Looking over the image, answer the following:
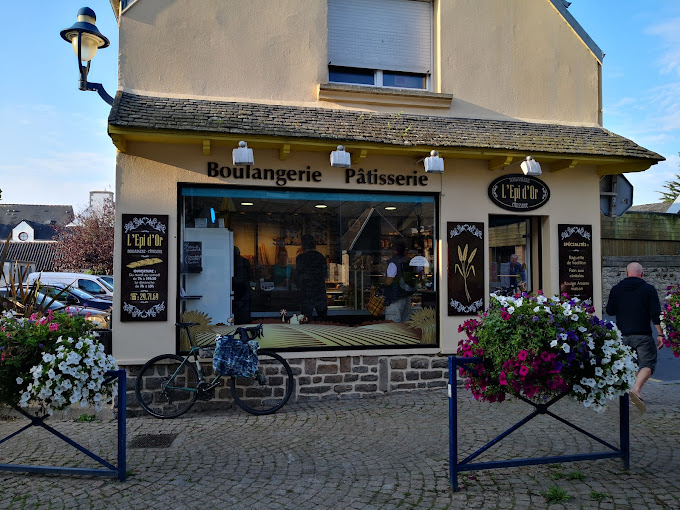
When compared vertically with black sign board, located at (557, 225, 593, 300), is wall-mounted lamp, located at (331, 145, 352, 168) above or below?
above

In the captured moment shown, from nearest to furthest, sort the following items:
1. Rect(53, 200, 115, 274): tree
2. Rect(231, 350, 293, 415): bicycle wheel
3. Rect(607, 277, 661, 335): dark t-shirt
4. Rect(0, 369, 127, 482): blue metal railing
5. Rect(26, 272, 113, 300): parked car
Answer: Rect(0, 369, 127, 482): blue metal railing, Rect(607, 277, 661, 335): dark t-shirt, Rect(231, 350, 293, 415): bicycle wheel, Rect(26, 272, 113, 300): parked car, Rect(53, 200, 115, 274): tree

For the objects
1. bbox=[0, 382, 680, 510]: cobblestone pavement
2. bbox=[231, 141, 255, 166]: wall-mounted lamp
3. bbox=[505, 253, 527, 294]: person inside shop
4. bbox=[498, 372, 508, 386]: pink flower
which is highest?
bbox=[231, 141, 255, 166]: wall-mounted lamp

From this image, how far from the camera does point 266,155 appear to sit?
23.6ft

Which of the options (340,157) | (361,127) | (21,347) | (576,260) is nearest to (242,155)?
(340,157)

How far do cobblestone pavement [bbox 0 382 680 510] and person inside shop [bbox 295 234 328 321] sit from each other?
144 centimetres

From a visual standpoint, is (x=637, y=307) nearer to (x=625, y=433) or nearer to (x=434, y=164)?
(x=625, y=433)

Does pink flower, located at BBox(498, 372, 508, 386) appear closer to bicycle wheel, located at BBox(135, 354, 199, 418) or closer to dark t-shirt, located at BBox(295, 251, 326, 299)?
dark t-shirt, located at BBox(295, 251, 326, 299)

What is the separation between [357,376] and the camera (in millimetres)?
7387

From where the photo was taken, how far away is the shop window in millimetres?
7234

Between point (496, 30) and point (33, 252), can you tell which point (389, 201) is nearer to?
point (496, 30)

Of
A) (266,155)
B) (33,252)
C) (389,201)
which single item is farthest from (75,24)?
(33,252)

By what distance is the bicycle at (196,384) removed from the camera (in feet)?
21.8

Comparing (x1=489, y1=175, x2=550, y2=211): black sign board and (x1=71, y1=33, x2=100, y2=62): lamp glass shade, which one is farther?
(x1=489, y1=175, x2=550, y2=211): black sign board

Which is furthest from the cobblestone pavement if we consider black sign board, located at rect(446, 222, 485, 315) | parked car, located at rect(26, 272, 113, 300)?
parked car, located at rect(26, 272, 113, 300)
